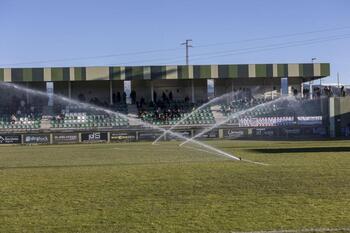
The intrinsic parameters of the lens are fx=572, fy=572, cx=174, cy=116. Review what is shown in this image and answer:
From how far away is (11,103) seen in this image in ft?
224

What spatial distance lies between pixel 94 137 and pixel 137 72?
46.9 feet

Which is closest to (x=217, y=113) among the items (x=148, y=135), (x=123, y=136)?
(x=148, y=135)

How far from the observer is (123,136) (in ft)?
186

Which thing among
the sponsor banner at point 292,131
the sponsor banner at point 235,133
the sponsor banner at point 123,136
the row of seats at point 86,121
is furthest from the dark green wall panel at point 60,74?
the sponsor banner at point 292,131

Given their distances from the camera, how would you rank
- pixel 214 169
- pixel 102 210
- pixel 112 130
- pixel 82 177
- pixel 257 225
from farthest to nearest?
pixel 112 130, pixel 214 169, pixel 82 177, pixel 102 210, pixel 257 225

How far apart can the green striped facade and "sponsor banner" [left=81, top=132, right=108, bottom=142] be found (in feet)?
43.6

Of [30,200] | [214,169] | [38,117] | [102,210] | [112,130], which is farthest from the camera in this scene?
[38,117]

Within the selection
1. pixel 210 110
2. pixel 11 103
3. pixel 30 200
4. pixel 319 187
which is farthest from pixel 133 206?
pixel 11 103

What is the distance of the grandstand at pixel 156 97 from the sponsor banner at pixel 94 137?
0.89 meters

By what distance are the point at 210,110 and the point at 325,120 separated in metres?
13.6

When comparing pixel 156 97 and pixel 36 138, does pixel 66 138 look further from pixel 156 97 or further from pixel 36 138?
pixel 156 97

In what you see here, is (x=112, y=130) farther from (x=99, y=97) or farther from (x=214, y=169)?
(x=214, y=169)

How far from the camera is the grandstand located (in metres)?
60.0

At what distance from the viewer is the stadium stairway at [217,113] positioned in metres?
64.1
